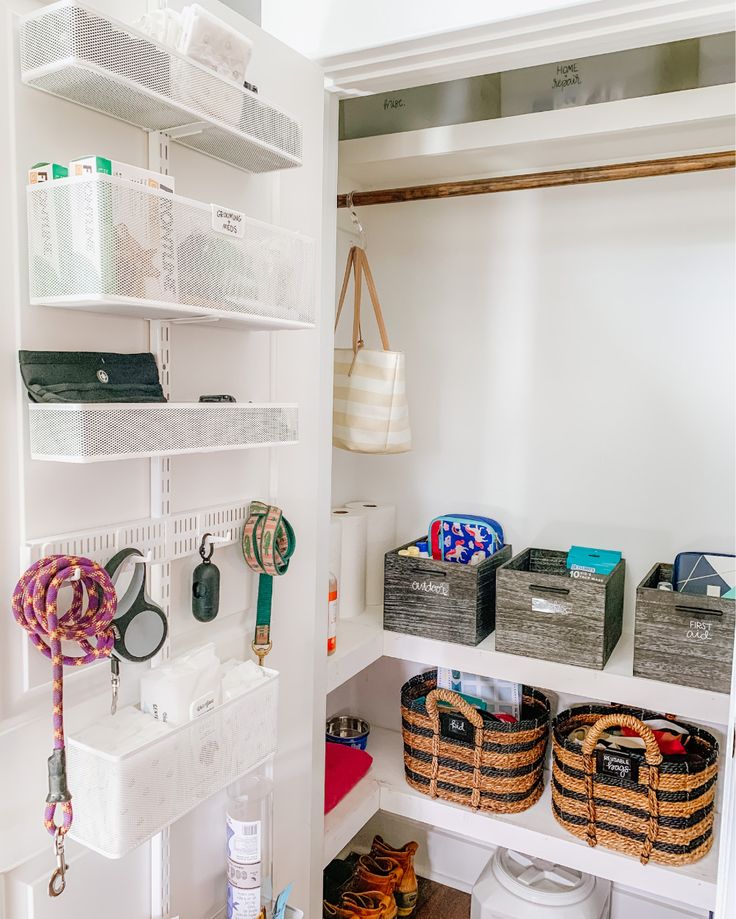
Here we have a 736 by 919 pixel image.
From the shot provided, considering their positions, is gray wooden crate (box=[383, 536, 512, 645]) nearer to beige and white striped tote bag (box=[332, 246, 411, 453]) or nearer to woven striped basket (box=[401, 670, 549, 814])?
woven striped basket (box=[401, 670, 549, 814])

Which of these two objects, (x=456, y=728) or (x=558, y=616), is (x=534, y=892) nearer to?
(x=456, y=728)

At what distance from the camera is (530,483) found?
2.13m

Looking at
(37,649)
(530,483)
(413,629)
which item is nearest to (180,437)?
(37,649)

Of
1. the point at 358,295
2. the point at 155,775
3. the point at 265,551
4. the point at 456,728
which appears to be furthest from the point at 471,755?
the point at 358,295

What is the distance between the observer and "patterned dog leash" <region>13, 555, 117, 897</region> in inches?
35.6

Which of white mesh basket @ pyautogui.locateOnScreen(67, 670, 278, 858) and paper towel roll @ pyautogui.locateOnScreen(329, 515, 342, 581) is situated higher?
paper towel roll @ pyautogui.locateOnScreen(329, 515, 342, 581)

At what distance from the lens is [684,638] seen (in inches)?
64.6

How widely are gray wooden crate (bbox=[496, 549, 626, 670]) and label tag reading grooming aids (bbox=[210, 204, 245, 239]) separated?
1090 mm

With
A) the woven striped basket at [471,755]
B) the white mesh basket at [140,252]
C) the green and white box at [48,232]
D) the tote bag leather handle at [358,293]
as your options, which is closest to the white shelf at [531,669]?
the woven striped basket at [471,755]

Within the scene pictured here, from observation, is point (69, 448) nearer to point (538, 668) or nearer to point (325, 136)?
point (325, 136)

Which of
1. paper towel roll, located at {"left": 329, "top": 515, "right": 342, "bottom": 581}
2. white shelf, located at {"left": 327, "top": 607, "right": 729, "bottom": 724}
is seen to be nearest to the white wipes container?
white shelf, located at {"left": 327, "top": 607, "right": 729, "bottom": 724}

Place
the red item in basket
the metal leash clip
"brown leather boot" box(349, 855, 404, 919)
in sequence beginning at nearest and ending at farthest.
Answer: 1. the metal leash clip
2. the red item in basket
3. "brown leather boot" box(349, 855, 404, 919)

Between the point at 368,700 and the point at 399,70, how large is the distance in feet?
5.91

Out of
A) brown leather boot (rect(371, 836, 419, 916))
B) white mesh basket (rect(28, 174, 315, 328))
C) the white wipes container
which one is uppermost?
white mesh basket (rect(28, 174, 315, 328))
